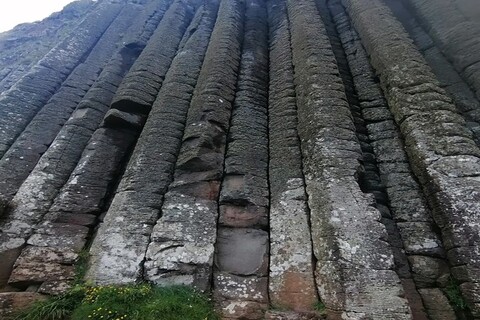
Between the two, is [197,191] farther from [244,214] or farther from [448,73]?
[448,73]

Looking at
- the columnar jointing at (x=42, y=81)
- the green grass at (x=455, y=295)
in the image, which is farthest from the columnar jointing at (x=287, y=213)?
the columnar jointing at (x=42, y=81)

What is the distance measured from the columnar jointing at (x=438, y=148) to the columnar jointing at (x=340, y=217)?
103 centimetres

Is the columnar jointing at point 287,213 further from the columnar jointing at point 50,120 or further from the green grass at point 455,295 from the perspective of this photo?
the columnar jointing at point 50,120

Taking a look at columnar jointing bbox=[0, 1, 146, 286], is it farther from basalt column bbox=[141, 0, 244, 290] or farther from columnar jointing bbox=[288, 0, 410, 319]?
columnar jointing bbox=[288, 0, 410, 319]

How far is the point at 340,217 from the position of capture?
6082 millimetres

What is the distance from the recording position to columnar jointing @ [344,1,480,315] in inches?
218

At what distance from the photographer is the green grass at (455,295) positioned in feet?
17.0

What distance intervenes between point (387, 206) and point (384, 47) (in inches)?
210

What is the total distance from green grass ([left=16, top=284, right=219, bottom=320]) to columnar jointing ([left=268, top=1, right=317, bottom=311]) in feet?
4.01

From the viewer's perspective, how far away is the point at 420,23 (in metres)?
12.6

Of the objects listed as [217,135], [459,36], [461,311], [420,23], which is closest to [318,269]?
[461,311]

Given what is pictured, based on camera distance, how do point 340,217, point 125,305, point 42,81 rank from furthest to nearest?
1. point 42,81
2. point 340,217
3. point 125,305

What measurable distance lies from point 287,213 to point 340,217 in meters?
1.02

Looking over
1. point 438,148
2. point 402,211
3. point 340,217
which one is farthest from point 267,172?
point 438,148
